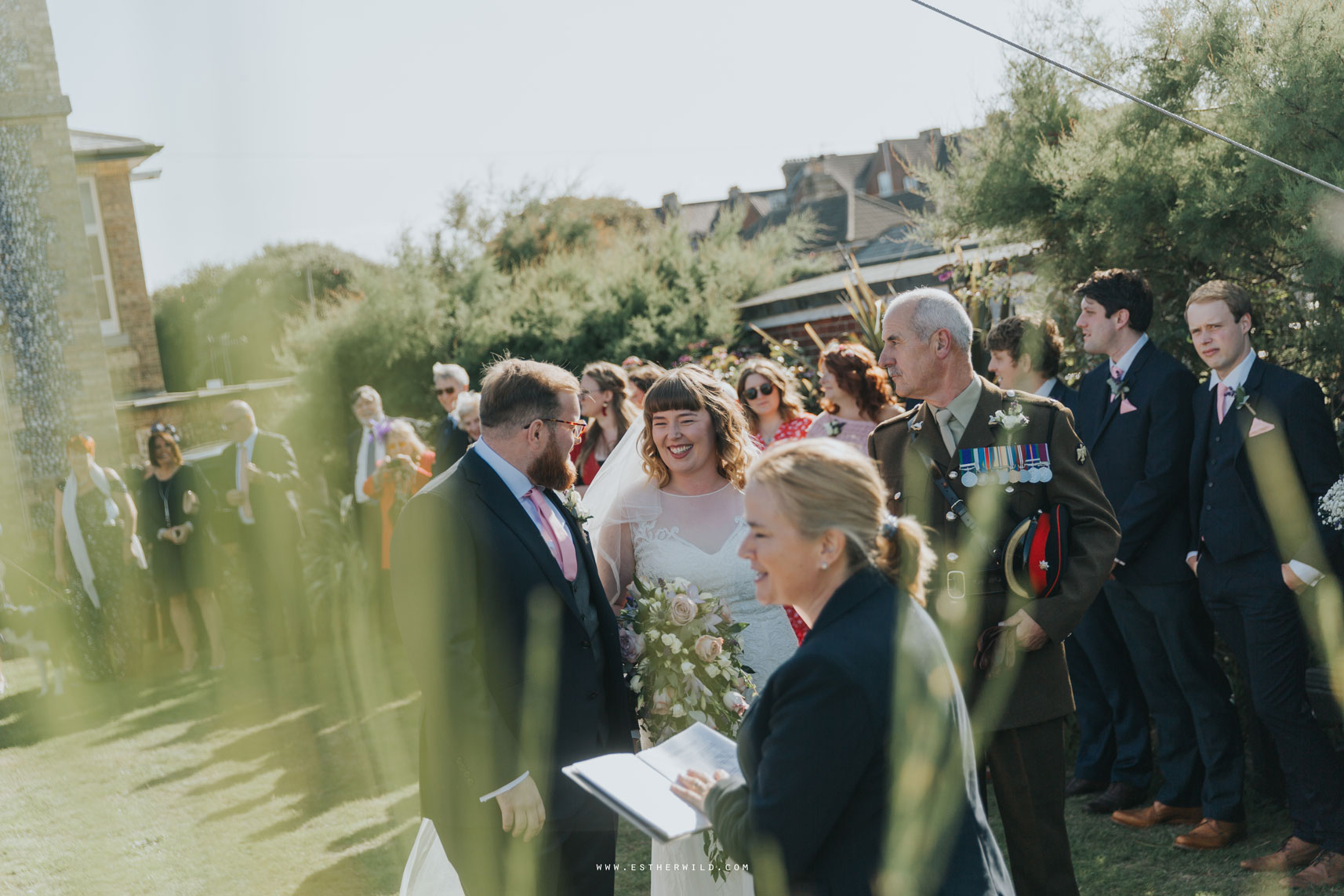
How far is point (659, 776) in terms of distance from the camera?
7.81 ft

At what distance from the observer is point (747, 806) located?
2.03m

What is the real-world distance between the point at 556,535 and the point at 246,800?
389 cm

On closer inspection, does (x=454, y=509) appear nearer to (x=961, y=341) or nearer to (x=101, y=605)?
(x=961, y=341)

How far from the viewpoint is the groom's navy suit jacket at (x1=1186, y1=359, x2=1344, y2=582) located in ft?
12.8

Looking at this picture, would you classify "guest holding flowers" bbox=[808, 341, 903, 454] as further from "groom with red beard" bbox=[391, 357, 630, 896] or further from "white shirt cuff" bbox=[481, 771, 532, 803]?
"white shirt cuff" bbox=[481, 771, 532, 803]

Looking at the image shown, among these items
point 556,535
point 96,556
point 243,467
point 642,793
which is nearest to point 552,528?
point 556,535

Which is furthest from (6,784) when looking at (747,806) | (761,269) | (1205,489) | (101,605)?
(761,269)

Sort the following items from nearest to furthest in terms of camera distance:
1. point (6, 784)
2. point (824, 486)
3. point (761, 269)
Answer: point (824, 486), point (6, 784), point (761, 269)

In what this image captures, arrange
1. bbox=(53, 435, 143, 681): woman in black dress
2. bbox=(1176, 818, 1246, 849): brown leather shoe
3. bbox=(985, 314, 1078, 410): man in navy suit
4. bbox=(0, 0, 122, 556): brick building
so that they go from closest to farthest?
bbox=(1176, 818, 1246, 849): brown leather shoe, bbox=(985, 314, 1078, 410): man in navy suit, bbox=(53, 435, 143, 681): woman in black dress, bbox=(0, 0, 122, 556): brick building

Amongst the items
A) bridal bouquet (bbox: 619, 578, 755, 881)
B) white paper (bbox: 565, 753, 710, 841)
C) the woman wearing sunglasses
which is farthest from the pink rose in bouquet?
the woman wearing sunglasses

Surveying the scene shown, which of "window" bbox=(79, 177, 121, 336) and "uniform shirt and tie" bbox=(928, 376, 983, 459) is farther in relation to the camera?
"window" bbox=(79, 177, 121, 336)

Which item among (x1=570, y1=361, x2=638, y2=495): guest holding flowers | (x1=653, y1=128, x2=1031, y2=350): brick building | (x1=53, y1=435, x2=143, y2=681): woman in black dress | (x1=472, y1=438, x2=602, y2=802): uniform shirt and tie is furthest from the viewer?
(x1=53, y1=435, x2=143, y2=681): woman in black dress

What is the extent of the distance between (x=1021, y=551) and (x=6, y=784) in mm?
6738

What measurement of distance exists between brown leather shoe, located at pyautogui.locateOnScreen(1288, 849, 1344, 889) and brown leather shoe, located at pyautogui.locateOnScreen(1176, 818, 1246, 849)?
16.3 inches
